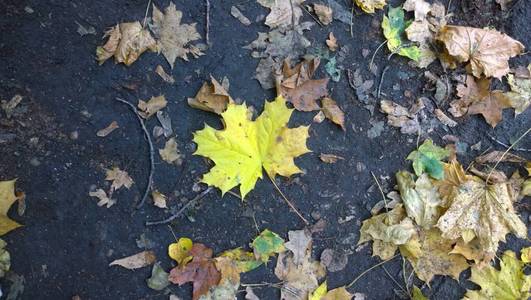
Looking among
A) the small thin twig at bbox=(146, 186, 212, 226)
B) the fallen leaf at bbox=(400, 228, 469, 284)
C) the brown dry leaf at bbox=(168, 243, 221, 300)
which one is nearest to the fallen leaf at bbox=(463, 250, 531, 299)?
the fallen leaf at bbox=(400, 228, 469, 284)

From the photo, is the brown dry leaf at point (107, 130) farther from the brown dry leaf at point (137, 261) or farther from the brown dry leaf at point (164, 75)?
the brown dry leaf at point (137, 261)

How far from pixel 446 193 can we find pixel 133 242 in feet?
5.76

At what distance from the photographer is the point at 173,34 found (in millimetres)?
2803

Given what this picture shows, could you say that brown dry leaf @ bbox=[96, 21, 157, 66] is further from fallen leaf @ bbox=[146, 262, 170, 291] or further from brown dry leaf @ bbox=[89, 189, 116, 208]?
fallen leaf @ bbox=[146, 262, 170, 291]

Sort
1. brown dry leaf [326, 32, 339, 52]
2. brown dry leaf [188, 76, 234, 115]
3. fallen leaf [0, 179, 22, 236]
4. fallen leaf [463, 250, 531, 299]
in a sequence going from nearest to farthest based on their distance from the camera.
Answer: fallen leaf [0, 179, 22, 236]
brown dry leaf [188, 76, 234, 115]
fallen leaf [463, 250, 531, 299]
brown dry leaf [326, 32, 339, 52]

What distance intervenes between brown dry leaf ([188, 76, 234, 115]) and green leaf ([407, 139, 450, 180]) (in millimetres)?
1145

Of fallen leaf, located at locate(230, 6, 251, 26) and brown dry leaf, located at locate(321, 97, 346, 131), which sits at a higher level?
fallen leaf, located at locate(230, 6, 251, 26)

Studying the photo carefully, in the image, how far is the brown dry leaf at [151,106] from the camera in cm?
270

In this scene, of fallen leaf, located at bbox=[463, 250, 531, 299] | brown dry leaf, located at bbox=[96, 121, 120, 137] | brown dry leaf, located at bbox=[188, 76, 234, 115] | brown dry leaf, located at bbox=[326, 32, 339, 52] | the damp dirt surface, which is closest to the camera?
the damp dirt surface

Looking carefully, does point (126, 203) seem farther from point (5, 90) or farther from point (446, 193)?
point (446, 193)

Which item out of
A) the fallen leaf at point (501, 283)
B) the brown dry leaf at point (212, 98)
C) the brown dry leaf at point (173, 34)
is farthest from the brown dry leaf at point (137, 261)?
the fallen leaf at point (501, 283)

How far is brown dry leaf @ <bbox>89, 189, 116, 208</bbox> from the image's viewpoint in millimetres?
2586

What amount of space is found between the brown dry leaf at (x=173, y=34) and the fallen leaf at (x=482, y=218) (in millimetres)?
1676

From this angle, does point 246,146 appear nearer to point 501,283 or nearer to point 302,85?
point 302,85
